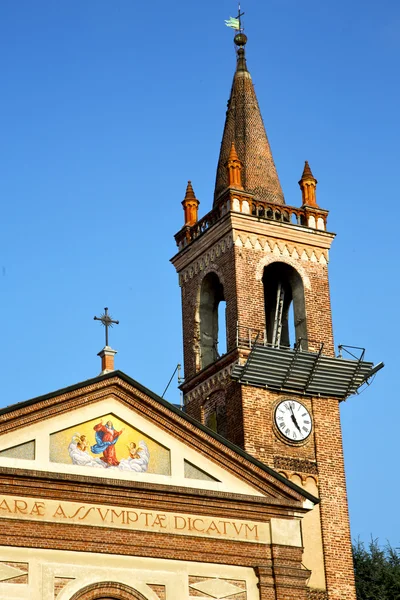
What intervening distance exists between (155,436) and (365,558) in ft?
70.4

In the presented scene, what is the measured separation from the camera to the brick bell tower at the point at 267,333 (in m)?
35.6

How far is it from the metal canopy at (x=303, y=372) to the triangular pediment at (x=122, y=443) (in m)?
6.58

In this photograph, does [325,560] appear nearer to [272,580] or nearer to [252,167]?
[272,580]

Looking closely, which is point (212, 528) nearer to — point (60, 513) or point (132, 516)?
point (132, 516)

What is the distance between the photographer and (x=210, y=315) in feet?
132

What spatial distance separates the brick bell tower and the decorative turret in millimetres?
44

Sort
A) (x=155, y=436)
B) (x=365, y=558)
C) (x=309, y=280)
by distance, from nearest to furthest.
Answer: (x=155, y=436) < (x=309, y=280) < (x=365, y=558)

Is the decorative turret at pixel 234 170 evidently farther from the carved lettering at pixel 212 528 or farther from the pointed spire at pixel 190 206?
the carved lettering at pixel 212 528

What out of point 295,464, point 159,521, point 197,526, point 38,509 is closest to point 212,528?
point 197,526

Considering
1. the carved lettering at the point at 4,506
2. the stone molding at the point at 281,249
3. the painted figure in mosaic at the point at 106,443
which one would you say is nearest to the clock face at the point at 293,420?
the stone molding at the point at 281,249

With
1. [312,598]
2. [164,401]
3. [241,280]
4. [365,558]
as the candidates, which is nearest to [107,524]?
[164,401]

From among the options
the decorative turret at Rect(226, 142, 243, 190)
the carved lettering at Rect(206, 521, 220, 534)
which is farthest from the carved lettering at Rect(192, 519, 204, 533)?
the decorative turret at Rect(226, 142, 243, 190)

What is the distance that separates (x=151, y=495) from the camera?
28.1m

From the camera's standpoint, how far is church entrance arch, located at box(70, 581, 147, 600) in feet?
87.3
